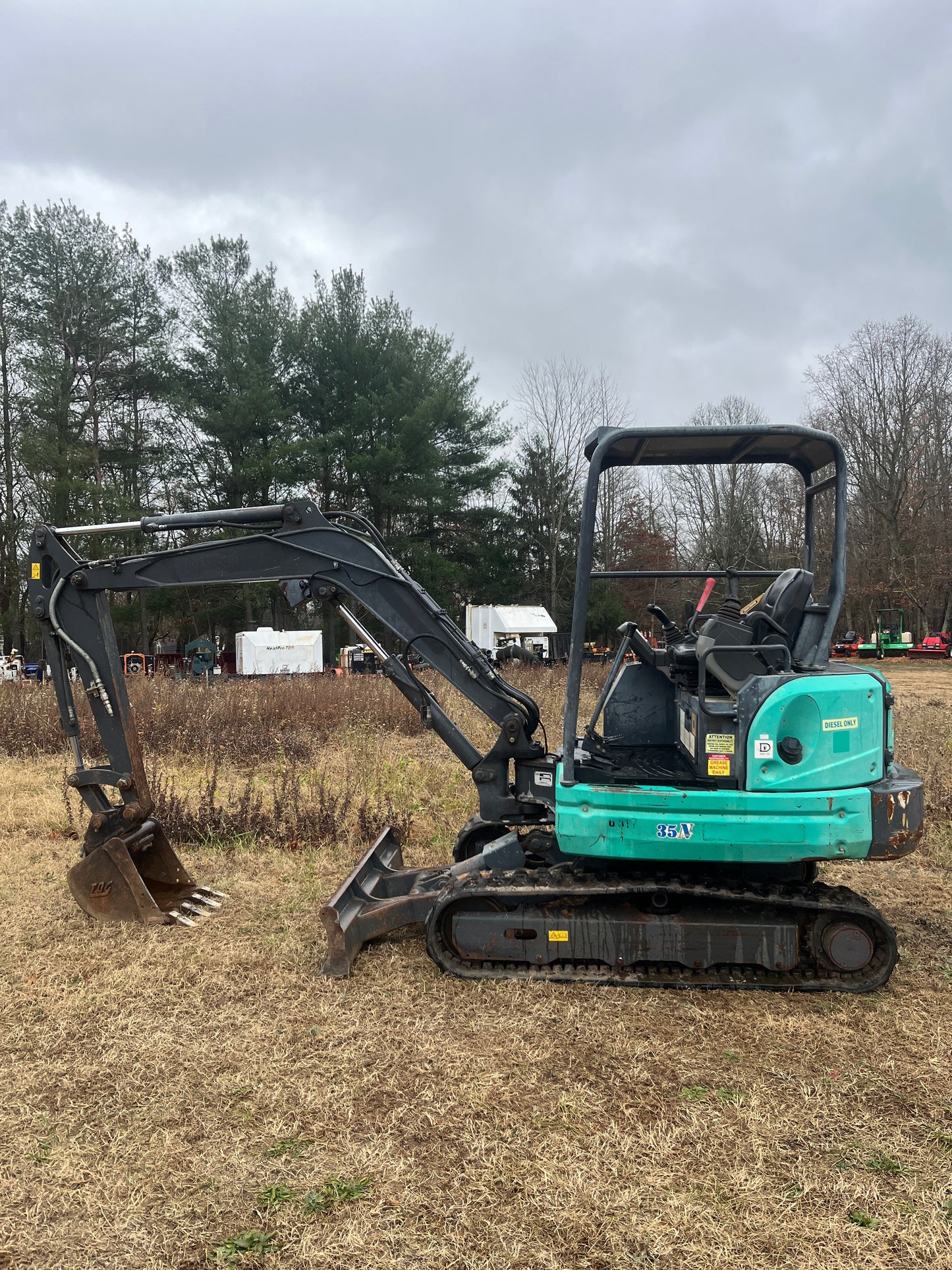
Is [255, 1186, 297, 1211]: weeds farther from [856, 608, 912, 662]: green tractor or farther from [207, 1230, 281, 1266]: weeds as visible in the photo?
[856, 608, 912, 662]: green tractor

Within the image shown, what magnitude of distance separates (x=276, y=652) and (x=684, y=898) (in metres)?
22.2

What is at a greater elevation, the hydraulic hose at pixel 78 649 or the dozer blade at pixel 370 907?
the hydraulic hose at pixel 78 649

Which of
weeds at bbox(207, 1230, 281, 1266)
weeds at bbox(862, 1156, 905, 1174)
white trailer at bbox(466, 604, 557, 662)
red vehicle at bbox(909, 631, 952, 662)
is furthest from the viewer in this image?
red vehicle at bbox(909, 631, 952, 662)

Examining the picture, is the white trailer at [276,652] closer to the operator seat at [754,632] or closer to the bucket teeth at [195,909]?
the bucket teeth at [195,909]

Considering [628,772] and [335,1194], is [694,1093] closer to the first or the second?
[335,1194]

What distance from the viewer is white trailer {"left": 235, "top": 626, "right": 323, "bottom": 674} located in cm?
2522

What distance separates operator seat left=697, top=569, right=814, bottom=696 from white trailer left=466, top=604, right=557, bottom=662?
22.9m

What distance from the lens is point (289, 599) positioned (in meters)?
5.22

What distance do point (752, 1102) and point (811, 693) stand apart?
1825 mm

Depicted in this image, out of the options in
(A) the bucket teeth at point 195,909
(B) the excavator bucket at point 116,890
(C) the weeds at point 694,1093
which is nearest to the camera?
(C) the weeds at point 694,1093

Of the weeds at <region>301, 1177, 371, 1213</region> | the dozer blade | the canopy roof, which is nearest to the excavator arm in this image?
the dozer blade

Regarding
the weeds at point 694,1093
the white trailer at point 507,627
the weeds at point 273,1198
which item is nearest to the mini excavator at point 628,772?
the weeds at point 694,1093

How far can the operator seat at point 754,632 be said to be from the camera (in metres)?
4.31

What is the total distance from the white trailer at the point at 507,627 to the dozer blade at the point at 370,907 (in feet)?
73.0
